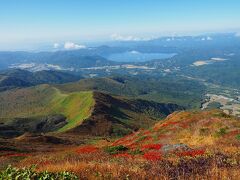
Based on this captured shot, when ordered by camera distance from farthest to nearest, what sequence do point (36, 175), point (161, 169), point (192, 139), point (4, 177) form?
point (192, 139), point (161, 169), point (36, 175), point (4, 177)

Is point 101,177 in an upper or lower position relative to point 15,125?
upper

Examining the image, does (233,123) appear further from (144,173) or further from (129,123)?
(129,123)

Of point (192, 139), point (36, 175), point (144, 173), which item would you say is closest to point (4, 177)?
point (36, 175)

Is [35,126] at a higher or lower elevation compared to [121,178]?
lower

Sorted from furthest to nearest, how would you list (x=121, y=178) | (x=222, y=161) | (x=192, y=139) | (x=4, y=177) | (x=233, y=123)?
1. (x=233, y=123)
2. (x=192, y=139)
3. (x=222, y=161)
4. (x=121, y=178)
5. (x=4, y=177)

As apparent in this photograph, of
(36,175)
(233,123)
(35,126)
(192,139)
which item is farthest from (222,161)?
(35,126)

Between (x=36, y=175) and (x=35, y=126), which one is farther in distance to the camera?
(x=35, y=126)

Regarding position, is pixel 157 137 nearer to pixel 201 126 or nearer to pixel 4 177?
pixel 201 126

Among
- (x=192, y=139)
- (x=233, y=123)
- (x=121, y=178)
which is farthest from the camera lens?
(x=233, y=123)

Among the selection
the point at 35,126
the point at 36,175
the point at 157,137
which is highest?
the point at 36,175
